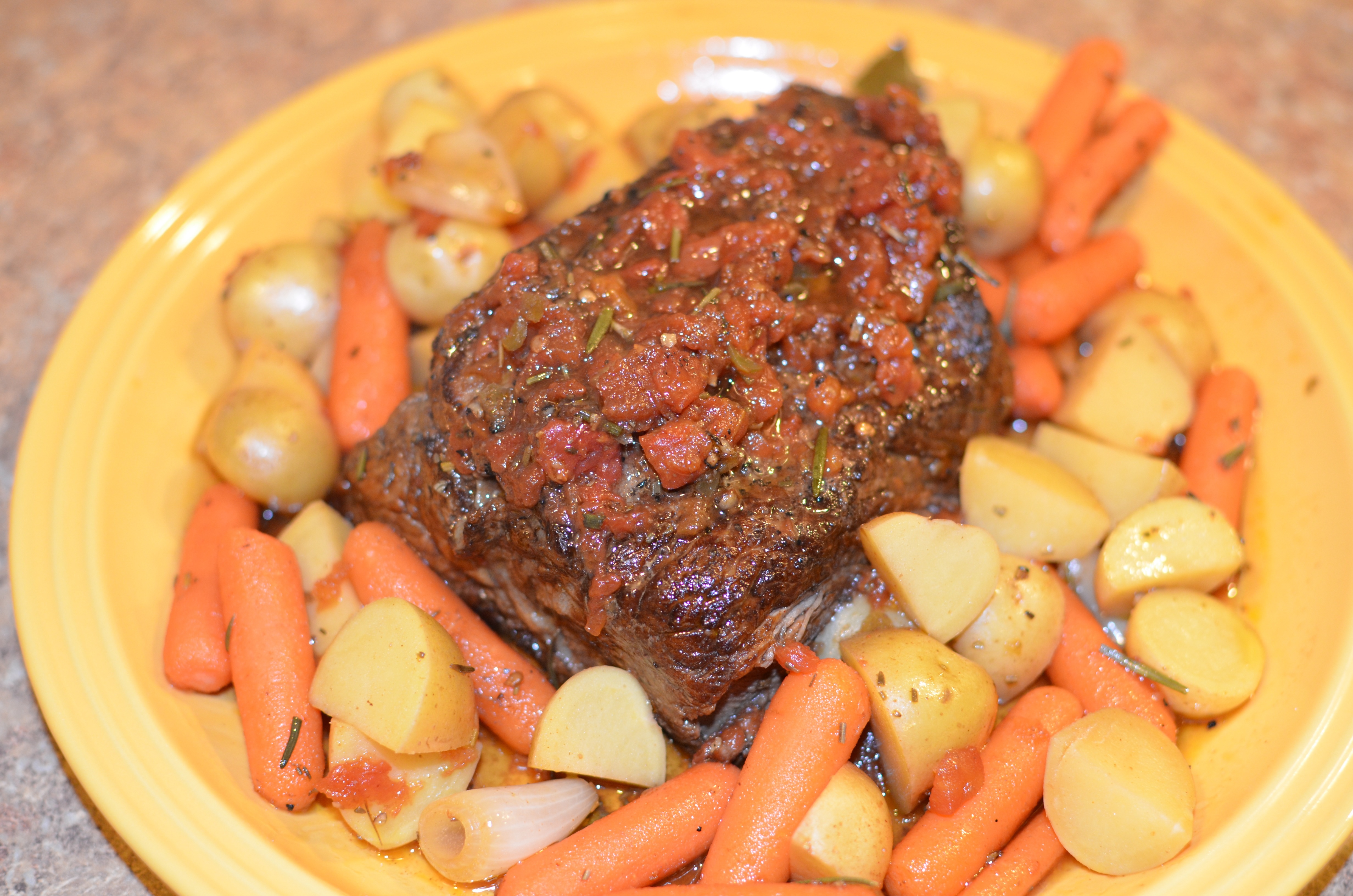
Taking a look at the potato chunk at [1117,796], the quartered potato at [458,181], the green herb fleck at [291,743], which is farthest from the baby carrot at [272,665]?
the potato chunk at [1117,796]

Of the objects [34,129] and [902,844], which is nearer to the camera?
[902,844]

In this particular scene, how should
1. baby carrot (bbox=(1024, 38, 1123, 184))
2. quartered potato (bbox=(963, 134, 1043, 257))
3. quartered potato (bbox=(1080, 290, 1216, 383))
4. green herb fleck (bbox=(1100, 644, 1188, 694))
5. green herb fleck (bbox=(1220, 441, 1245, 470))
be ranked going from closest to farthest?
green herb fleck (bbox=(1100, 644, 1188, 694)) < green herb fleck (bbox=(1220, 441, 1245, 470)) < quartered potato (bbox=(1080, 290, 1216, 383)) < quartered potato (bbox=(963, 134, 1043, 257)) < baby carrot (bbox=(1024, 38, 1123, 184))

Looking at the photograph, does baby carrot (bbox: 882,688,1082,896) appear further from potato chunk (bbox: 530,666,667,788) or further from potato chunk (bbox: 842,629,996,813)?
potato chunk (bbox: 530,666,667,788)

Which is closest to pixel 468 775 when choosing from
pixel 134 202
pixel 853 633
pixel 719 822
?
pixel 719 822

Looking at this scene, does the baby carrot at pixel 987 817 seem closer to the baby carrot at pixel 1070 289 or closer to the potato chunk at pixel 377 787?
the potato chunk at pixel 377 787

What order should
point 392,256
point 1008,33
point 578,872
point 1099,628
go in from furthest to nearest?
point 1008,33 < point 392,256 < point 1099,628 < point 578,872

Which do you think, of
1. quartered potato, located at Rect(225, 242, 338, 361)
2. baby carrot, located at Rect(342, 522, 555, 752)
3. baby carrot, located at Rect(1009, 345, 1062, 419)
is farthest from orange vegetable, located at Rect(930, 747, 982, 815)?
quartered potato, located at Rect(225, 242, 338, 361)

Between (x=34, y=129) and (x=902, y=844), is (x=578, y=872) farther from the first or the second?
(x=34, y=129)
